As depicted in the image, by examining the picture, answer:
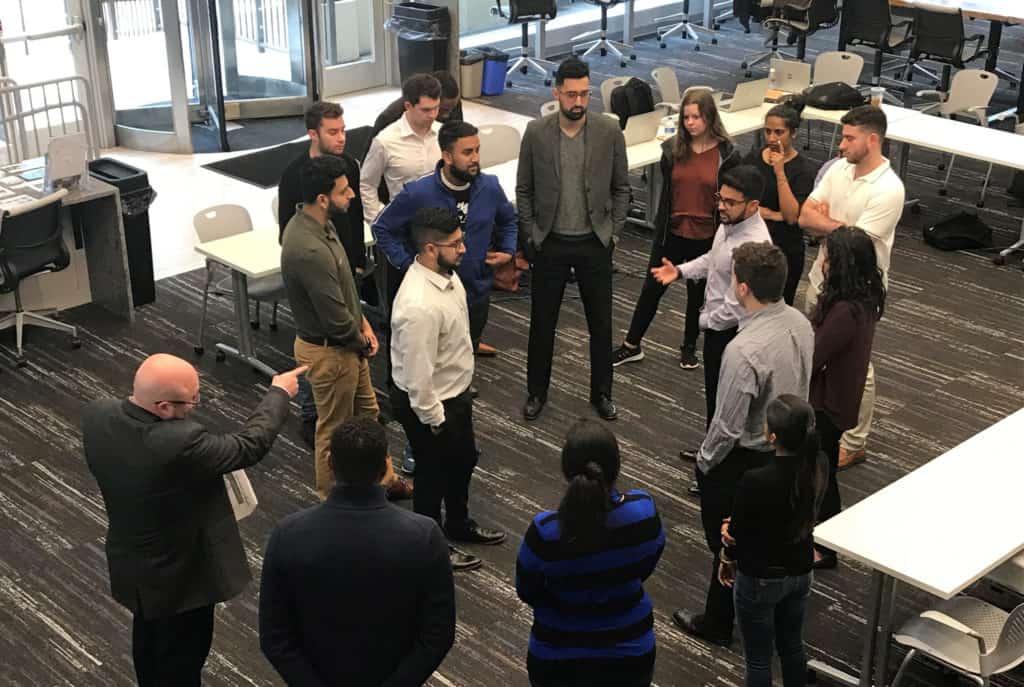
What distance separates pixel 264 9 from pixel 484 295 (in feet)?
19.3

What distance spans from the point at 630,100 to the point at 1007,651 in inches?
211

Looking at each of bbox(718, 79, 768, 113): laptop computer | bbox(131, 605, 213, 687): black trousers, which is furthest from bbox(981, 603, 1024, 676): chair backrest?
bbox(718, 79, 768, 113): laptop computer

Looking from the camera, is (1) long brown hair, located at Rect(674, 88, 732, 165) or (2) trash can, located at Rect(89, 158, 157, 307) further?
(2) trash can, located at Rect(89, 158, 157, 307)

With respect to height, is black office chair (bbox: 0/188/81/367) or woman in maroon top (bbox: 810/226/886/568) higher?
woman in maroon top (bbox: 810/226/886/568)

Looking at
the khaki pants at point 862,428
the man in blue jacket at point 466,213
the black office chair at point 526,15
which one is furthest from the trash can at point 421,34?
the khaki pants at point 862,428

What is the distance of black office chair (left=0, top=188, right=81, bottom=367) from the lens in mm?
7023

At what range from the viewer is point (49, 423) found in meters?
6.54

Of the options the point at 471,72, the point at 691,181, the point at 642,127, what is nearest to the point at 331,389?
the point at 691,181

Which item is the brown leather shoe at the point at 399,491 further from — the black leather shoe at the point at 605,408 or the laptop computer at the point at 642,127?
the laptop computer at the point at 642,127

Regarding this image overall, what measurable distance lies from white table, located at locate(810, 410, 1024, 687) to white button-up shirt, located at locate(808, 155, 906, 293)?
3.54 feet

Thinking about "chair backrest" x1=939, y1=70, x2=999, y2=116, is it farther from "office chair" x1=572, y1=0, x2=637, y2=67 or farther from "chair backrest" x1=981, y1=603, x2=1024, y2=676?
"chair backrest" x1=981, y1=603, x2=1024, y2=676

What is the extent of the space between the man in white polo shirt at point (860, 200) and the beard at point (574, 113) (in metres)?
1.11

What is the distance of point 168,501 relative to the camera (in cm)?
394

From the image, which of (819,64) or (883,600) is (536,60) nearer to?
(819,64)
